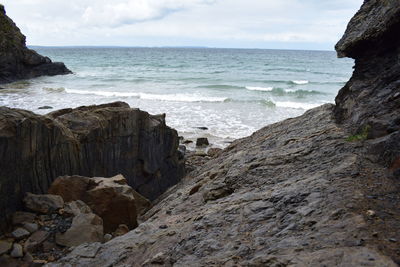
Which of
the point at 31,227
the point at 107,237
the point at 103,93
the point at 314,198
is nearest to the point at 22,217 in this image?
the point at 31,227

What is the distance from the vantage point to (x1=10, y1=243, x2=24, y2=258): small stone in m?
5.55

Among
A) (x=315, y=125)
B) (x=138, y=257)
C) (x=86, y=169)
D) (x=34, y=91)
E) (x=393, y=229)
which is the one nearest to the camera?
(x=393, y=229)

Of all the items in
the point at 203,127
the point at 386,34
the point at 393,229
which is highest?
the point at 386,34

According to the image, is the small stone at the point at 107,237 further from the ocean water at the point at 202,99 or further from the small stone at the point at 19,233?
the ocean water at the point at 202,99

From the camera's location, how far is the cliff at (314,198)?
11.6 ft

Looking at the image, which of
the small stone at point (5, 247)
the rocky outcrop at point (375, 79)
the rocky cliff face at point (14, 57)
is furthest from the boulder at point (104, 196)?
the rocky cliff face at point (14, 57)

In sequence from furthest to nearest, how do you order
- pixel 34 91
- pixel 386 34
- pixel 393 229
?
pixel 34 91 → pixel 386 34 → pixel 393 229

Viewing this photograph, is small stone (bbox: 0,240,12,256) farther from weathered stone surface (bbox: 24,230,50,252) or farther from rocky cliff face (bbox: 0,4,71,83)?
rocky cliff face (bbox: 0,4,71,83)

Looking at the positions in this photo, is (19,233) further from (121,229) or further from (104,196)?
(121,229)

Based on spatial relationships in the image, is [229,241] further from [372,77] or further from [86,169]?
[86,169]

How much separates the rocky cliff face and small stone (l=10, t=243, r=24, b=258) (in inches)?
1602

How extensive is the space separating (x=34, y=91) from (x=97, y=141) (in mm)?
28055

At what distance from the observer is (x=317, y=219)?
3863 mm

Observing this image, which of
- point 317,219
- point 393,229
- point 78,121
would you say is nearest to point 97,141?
point 78,121
